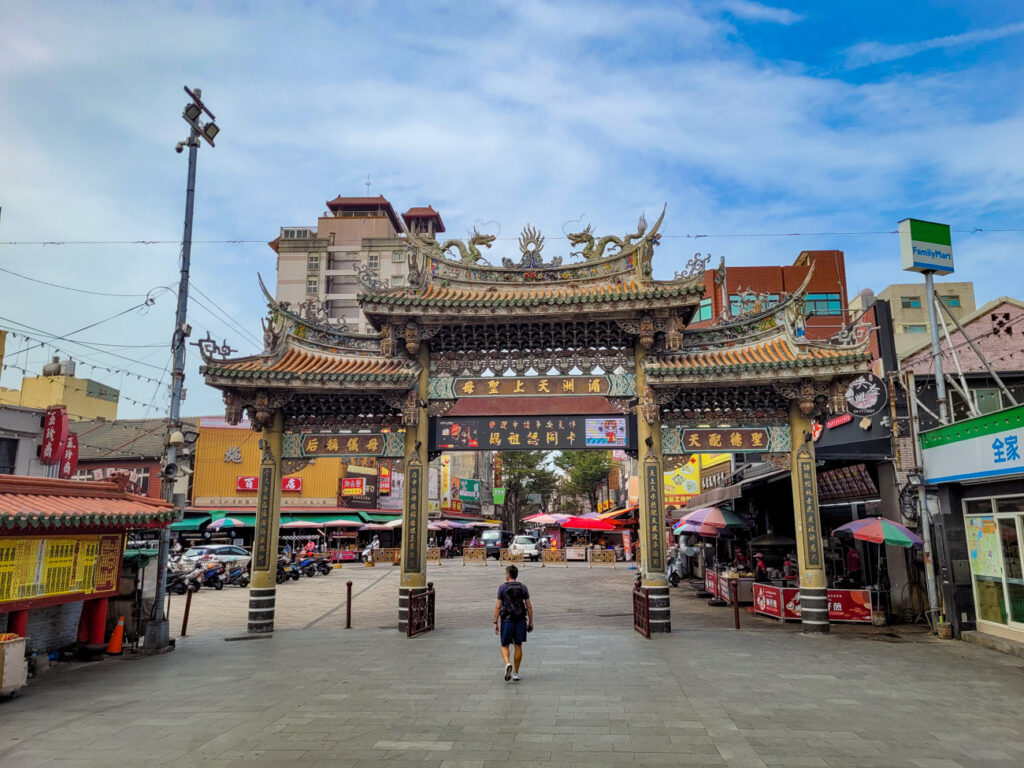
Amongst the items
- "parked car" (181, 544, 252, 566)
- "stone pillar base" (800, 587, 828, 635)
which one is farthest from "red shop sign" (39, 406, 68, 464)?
"stone pillar base" (800, 587, 828, 635)

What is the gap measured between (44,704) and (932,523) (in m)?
15.8

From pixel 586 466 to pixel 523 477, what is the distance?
377 inches

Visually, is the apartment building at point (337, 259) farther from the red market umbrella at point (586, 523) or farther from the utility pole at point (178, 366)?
the utility pole at point (178, 366)

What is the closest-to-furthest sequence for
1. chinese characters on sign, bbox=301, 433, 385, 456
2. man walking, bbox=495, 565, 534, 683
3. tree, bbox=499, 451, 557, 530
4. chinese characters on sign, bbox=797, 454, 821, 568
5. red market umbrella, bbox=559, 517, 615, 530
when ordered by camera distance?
man walking, bbox=495, 565, 534, 683
chinese characters on sign, bbox=797, 454, 821, 568
chinese characters on sign, bbox=301, 433, 385, 456
red market umbrella, bbox=559, 517, 615, 530
tree, bbox=499, 451, 557, 530

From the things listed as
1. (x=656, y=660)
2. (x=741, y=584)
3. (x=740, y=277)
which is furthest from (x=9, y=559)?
(x=740, y=277)

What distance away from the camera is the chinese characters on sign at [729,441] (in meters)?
13.5

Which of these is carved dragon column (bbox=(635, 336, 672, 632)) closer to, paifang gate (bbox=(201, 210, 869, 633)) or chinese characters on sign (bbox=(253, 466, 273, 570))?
paifang gate (bbox=(201, 210, 869, 633))

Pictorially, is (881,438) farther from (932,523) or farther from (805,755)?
(805,755)

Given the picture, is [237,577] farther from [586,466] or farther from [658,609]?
[586,466]

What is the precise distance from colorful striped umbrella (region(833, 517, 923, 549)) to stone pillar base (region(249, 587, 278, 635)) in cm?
1264

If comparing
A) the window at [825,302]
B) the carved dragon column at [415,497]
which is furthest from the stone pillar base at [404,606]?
the window at [825,302]

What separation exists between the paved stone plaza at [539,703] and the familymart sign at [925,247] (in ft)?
26.5

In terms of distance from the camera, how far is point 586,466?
60312 millimetres

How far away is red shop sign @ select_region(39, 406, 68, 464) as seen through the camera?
2461 cm
